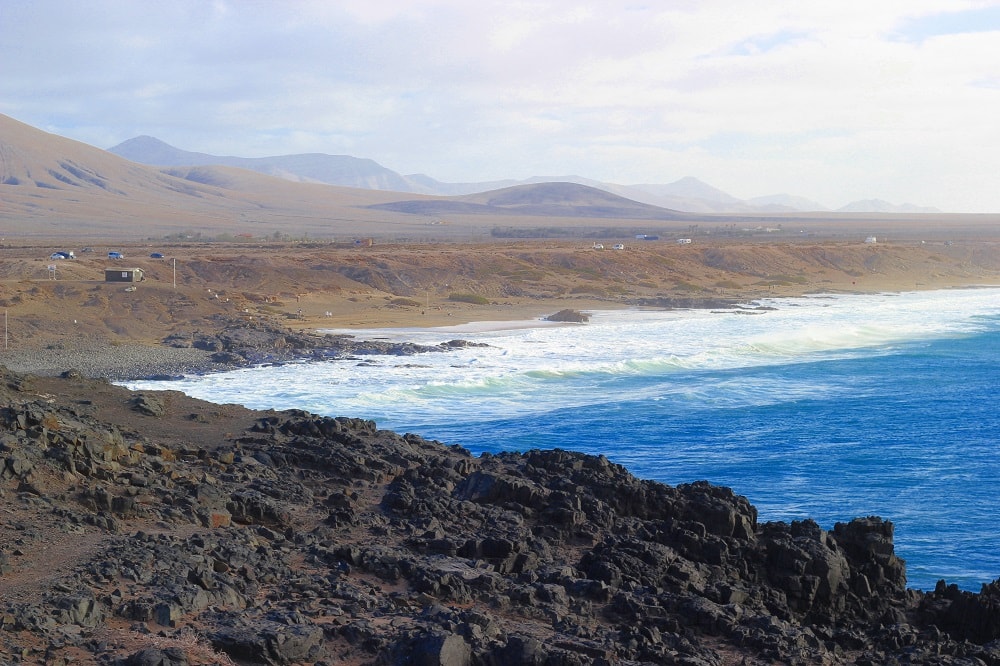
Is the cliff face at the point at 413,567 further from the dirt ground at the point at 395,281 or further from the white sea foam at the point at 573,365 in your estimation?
the dirt ground at the point at 395,281

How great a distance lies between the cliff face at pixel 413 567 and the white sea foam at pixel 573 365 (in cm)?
1092

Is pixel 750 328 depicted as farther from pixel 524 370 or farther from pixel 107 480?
pixel 107 480

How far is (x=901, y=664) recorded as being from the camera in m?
11.2

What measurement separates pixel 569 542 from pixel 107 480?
6826mm

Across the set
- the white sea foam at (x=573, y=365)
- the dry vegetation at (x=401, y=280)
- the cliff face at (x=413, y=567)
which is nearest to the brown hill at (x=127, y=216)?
the dry vegetation at (x=401, y=280)

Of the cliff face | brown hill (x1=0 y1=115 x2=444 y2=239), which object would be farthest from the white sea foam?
brown hill (x1=0 y1=115 x2=444 y2=239)

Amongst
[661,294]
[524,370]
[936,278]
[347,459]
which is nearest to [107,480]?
[347,459]

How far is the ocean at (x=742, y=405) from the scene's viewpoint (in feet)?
66.0

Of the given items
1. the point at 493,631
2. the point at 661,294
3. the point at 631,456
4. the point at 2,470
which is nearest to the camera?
the point at 493,631

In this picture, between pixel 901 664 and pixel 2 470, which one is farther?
pixel 2 470

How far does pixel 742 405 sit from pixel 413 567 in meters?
19.5

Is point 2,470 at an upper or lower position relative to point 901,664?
upper

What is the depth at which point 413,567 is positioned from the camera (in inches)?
512

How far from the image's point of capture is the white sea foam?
30.0m
